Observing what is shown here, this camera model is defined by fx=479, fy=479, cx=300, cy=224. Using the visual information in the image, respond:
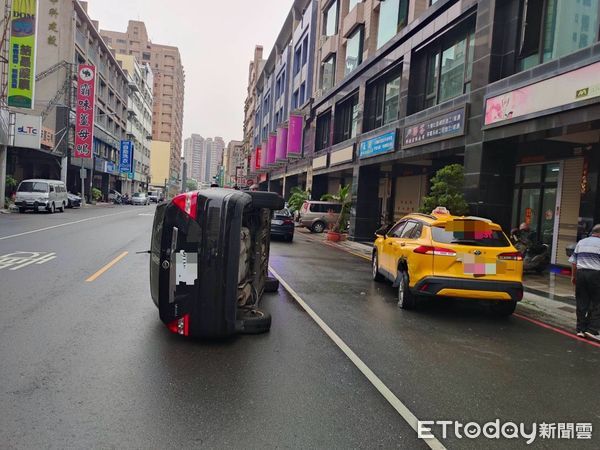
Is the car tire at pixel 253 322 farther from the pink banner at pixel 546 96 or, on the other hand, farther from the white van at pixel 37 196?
the white van at pixel 37 196

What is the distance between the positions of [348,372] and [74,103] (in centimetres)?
4755

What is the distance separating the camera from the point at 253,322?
6090 millimetres

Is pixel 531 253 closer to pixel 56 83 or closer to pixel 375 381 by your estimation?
pixel 375 381

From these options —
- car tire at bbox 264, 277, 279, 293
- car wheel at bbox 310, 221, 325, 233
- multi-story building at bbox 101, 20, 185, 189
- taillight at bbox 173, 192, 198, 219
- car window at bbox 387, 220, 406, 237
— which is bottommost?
car tire at bbox 264, 277, 279, 293

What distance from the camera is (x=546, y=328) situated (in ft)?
24.7

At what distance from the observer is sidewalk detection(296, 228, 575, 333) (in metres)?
8.16

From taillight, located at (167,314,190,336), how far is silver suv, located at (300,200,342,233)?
2136 cm

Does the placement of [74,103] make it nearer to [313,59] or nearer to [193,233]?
[313,59]

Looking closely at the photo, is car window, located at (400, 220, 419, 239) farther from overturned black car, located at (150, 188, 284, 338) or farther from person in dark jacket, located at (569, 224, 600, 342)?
overturned black car, located at (150, 188, 284, 338)

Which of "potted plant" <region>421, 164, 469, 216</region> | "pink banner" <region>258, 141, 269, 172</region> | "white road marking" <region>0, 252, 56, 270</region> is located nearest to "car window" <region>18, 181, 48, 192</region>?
"white road marking" <region>0, 252, 56, 270</region>

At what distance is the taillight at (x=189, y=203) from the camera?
5.46 m

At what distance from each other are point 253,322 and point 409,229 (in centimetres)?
410

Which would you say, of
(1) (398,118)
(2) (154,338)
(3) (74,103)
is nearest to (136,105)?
(3) (74,103)

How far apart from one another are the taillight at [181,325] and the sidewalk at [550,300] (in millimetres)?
5785
